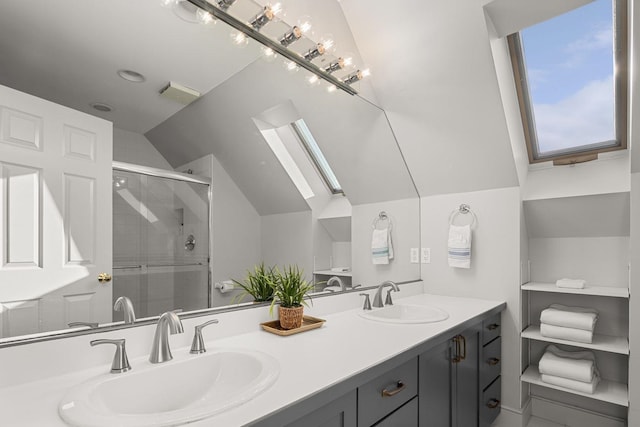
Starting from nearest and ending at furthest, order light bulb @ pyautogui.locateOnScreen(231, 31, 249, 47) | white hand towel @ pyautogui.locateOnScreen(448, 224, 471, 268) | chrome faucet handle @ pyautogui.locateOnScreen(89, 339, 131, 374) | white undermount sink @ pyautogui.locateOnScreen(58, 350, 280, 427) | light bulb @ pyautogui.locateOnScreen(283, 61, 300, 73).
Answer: white undermount sink @ pyautogui.locateOnScreen(58, 350, 280, 427), chrome faucet handle @ pyautogui.locateOnScreen(89, 339, 131, 374), light bulb @ pyautogui.locateOnScreen(231, 31, 249, 47), light bulb @ pyautogui.locateOnScreen(283, 61, 300, 73), white hand towel @ pyautogui.locateOnScreen(448, 224, 471, 268)

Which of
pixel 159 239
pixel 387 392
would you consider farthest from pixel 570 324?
pixel 159 239

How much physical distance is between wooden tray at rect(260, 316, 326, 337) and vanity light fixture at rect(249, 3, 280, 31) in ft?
4.08

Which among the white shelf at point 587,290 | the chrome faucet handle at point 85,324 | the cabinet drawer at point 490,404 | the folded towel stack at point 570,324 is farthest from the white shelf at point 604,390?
the chrome faucet handle at point 85,324

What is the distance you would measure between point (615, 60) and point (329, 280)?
1.90m

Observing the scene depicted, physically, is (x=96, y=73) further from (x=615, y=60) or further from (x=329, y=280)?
(x=615, y=60)

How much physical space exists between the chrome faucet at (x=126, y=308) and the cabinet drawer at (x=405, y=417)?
2.87ft

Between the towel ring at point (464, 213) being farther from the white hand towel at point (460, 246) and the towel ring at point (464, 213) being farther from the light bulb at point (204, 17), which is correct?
the light bulb at point (204, 17)

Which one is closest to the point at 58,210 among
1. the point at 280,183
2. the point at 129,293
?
the point at 129,293

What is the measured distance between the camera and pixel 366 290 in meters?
2.16

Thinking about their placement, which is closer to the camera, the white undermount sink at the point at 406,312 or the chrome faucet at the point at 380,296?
the white undermount sink at the point at 406,312

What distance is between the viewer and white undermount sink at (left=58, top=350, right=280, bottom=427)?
0.78 meters

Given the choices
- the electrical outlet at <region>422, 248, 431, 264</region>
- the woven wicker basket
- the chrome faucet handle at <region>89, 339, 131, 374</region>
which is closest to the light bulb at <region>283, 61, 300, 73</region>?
the woven wicker basket

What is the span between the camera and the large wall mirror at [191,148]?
Result: 101 cm

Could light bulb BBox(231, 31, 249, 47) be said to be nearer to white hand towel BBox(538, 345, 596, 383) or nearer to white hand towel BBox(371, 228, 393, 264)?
white hand towel BBox(371, 228, 393, 264)
